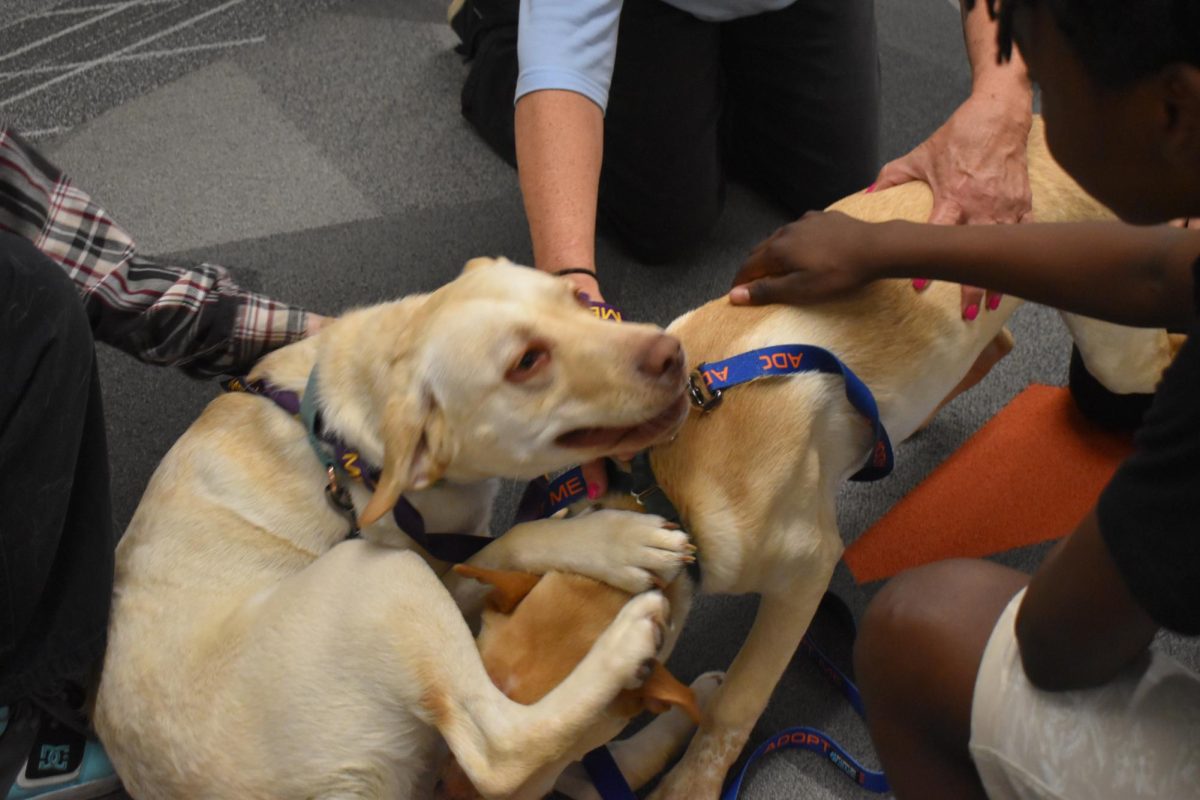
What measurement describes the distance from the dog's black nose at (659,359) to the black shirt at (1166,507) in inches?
19.9

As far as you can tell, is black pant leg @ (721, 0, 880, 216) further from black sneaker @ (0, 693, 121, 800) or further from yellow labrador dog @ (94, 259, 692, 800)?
black sneaker @ (0, 693, 121, 800)

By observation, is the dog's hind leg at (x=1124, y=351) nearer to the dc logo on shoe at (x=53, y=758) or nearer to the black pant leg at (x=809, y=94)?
the black pant leg at (x=809, y=94)

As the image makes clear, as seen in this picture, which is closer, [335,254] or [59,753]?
[59,753]

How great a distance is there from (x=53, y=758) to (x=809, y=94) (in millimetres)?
1866

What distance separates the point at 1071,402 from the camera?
1935 mm

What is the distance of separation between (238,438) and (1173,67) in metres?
1.22

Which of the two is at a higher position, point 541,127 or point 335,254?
point 541,127

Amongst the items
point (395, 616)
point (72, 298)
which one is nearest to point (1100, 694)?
point (395, 616)

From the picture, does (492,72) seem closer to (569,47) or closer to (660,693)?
(569,47)

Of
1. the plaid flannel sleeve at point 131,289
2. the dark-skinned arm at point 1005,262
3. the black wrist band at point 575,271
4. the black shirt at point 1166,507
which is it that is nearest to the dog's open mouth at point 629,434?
the dark-skinned arm at point 1005,262

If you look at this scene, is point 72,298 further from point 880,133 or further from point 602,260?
point 880,133

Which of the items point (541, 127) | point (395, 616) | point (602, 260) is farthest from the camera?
point (602, 260)

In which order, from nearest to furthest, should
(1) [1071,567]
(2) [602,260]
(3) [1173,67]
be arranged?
(3) [1173,67] < (1) [1071,567] < (2) [602,260]

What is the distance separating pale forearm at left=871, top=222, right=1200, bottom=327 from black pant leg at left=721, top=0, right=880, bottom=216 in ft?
3.17
